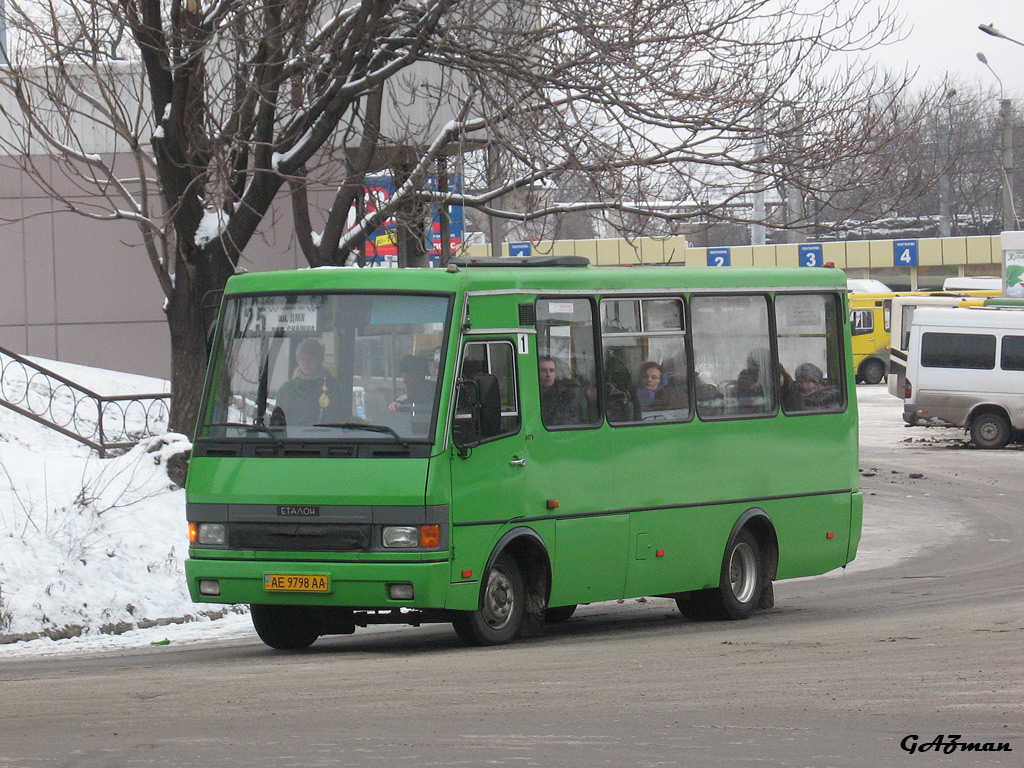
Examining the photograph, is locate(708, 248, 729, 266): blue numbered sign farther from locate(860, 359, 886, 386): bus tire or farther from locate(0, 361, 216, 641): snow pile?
locate(0, 361, 216, 641): snow pile

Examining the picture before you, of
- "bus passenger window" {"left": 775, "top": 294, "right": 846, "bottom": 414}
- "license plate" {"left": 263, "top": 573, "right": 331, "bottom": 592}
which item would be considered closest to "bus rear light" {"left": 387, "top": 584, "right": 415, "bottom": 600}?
"license plate" {"left": 263, "top": 573, "right": 331, "bottom": 592}

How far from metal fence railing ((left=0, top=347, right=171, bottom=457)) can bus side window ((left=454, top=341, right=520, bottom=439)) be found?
30.4 feet

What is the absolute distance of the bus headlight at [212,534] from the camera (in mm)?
9766

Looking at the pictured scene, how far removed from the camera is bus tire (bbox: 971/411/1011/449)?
30.7m

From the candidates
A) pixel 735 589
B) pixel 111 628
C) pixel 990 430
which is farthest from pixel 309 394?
pixel 990 430

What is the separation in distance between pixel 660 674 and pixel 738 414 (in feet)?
13.2

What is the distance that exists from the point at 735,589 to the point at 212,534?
4486mm

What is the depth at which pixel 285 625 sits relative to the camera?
10.4 meters

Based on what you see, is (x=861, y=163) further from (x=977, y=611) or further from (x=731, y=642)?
(x=731, y=642)

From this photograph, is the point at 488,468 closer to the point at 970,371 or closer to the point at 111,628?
the point at 111,628

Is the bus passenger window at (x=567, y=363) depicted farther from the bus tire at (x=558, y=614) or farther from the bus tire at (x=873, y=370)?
the bus tire at (x=873, y=370)

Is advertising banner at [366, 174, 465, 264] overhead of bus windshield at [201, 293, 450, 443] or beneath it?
overhead

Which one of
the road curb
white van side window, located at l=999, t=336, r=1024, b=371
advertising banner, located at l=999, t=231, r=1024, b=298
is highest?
advertising banner, located at l=999, t=231, r=1024, b=298

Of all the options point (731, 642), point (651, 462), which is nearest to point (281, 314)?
point (651, 462)
